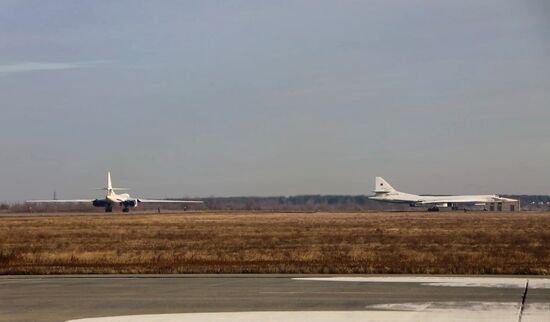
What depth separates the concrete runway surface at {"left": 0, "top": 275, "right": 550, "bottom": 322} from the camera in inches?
633

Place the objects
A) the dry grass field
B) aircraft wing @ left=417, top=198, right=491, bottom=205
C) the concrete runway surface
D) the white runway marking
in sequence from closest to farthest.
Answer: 1. the concrete runway surface
2. the white runway marking
3. the dry grass field
4. aircraft wing @ left=417, top=198, right=491, bottom=205

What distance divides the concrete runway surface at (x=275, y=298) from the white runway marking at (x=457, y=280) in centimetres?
2

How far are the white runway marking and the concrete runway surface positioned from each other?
Answer: 0.07 feet

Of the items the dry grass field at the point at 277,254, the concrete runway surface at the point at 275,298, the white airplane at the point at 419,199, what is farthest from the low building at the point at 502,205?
the concrete runway surface at the point at 275,298

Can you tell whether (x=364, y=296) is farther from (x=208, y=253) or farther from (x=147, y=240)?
(x=147, y=240)

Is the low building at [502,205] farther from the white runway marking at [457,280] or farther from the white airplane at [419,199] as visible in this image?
the white runway marking at [457,280]

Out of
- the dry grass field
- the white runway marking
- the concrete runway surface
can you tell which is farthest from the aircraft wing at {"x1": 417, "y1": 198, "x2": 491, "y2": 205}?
the white runway marking

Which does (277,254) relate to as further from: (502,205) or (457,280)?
(502,205)

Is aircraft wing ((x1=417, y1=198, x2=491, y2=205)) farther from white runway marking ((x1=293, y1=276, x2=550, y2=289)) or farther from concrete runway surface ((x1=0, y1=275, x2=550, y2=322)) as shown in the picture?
white runway marking ((x1=293, y1=276, x2=550, y2=289))

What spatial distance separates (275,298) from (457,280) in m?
5.60

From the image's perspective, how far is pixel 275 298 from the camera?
18.7 metres

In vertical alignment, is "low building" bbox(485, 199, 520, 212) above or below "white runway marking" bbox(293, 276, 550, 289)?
above

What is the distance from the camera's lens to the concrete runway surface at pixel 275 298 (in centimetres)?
1608

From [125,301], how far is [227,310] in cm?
261
